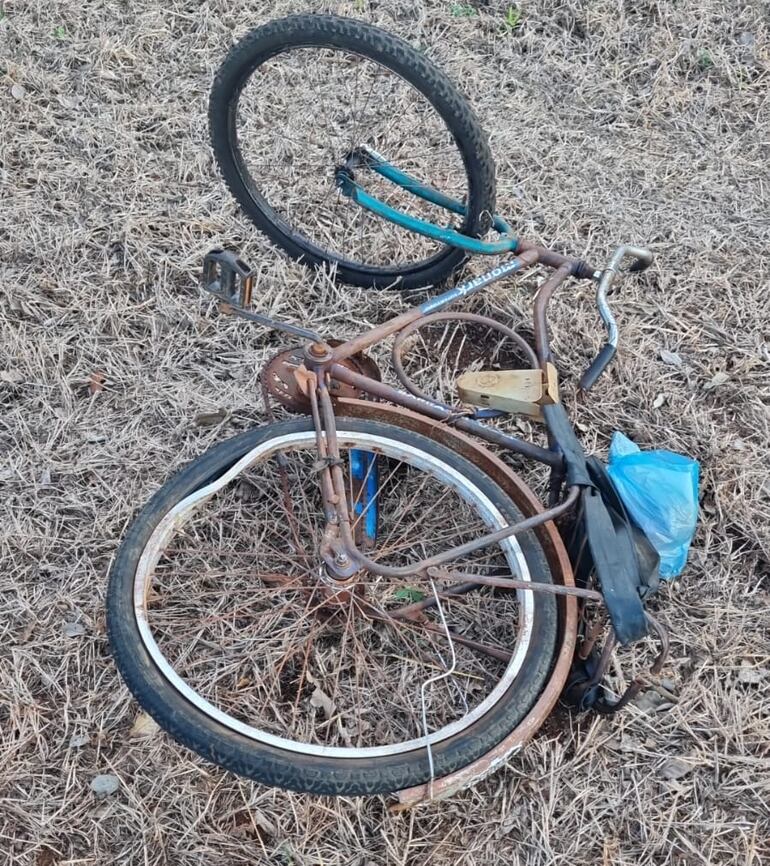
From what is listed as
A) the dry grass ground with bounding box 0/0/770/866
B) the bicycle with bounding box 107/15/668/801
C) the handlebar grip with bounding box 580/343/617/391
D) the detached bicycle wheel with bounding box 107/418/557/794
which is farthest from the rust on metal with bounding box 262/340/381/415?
the handlebar grip with bounding box 580/343/617/391

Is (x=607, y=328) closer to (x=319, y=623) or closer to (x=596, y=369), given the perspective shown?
(x=596, y=369)

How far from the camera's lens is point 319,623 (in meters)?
2.45

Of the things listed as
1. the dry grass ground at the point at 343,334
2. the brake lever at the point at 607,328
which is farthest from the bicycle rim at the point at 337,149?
the brake lever at the point at 607,328

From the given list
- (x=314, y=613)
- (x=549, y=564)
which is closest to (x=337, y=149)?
(x=314, y=613)

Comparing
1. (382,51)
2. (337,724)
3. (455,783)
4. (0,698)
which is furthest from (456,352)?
(0,698)

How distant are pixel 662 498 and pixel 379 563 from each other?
34.2 inches

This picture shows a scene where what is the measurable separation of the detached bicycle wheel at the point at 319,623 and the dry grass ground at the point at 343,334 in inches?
9.2

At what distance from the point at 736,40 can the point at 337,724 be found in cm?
390

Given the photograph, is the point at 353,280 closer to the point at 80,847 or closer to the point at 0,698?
the point at 0,698

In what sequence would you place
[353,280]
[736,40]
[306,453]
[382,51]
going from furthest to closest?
[736,40] → [353,280] → [306,453] → [382,51]

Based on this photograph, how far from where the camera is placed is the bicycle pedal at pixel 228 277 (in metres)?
2.31

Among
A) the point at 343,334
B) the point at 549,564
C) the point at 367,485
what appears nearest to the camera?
the point at 549,564

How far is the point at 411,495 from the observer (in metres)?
2.72

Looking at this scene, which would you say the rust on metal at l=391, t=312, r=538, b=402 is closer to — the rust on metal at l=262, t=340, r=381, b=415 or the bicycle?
the bicycle
